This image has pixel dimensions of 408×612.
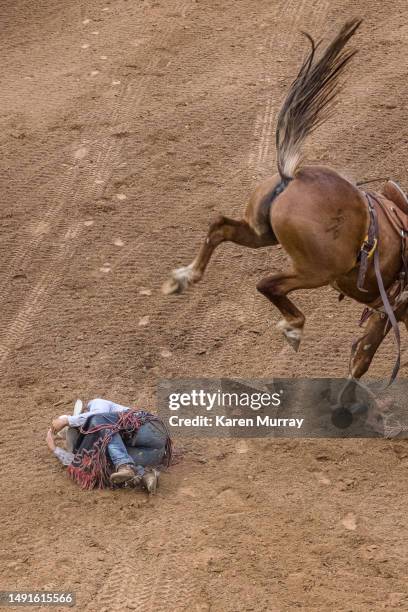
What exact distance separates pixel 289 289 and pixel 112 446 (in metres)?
1.74

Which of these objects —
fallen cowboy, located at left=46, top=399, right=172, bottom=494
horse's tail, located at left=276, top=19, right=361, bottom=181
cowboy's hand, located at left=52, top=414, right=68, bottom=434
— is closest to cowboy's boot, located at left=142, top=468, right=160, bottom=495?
fallen cowboy, located at left=46, top=399, right=172, bottom=494

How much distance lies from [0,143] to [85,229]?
2034mm

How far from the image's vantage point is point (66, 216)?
10617 mm

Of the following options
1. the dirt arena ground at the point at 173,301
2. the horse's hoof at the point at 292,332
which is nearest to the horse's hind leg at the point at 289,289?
the horse's hoof at the point at 292,332

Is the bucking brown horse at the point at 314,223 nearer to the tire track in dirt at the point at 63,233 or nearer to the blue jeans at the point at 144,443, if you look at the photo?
the blue jeans at the point at 144,443

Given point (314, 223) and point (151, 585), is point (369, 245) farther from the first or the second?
point (151, 585)

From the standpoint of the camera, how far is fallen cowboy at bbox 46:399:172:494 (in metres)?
7.15

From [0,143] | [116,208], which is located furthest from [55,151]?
[116,208]

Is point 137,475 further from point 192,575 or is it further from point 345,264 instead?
point 345,264

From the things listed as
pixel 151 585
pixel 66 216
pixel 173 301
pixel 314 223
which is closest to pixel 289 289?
pixel 314 223

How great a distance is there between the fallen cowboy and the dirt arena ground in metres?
0.14

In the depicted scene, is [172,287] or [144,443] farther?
[144,443]

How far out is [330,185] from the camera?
6574 millimetres

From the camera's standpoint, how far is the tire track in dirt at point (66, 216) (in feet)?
30.3
